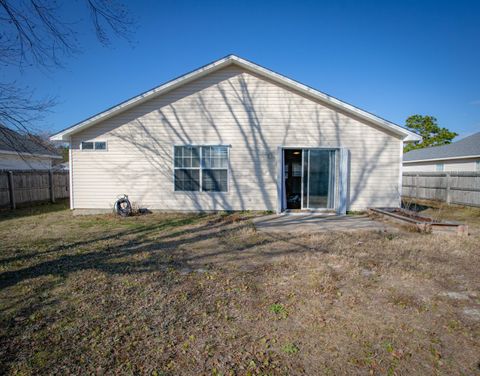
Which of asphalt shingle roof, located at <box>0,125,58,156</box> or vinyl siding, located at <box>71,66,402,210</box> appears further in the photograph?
vinyl siding, located at <box>71,66,402,210</box>

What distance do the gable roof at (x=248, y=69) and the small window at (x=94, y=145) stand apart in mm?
534

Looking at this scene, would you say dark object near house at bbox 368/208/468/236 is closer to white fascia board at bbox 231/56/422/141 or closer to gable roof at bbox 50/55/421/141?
white fascia board at bbox 231/56/422/141

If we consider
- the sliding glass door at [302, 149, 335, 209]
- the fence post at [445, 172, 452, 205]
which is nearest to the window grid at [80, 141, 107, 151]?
the sliding glass door at [302, 149, 335, 209]

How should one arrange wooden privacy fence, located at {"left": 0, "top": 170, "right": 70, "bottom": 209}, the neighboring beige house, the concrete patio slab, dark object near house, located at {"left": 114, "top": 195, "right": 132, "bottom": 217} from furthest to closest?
1. wooden privacy fence, located at {"left": 0, "top": 170, "right": 70, "bottom": 209}
2. the neighboring beige house
3. dark object near house, located at {"left": 114, "top": 195, "right": 132, "bottom": 217}
4. the concrete patio slab

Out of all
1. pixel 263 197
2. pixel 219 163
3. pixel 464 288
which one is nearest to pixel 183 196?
pixel 219 163

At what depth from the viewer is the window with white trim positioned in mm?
9930

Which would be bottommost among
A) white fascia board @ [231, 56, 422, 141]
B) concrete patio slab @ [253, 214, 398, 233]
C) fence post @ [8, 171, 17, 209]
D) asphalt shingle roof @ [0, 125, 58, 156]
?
concrete patio slab @ [253, 214, 398, 233]

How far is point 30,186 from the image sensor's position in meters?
13.4

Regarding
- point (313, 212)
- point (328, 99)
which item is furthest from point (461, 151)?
point (313, 212)

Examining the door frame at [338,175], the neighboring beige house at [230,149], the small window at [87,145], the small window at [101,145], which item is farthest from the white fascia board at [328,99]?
the small window at [87,145]

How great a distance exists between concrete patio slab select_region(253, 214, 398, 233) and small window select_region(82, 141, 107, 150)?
5.97 meters

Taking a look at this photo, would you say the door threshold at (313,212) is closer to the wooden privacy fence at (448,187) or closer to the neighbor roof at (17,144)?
the wooden privacy fence at (448,187)

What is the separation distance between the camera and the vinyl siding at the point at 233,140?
9.79m

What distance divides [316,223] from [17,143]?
27.5 ft
